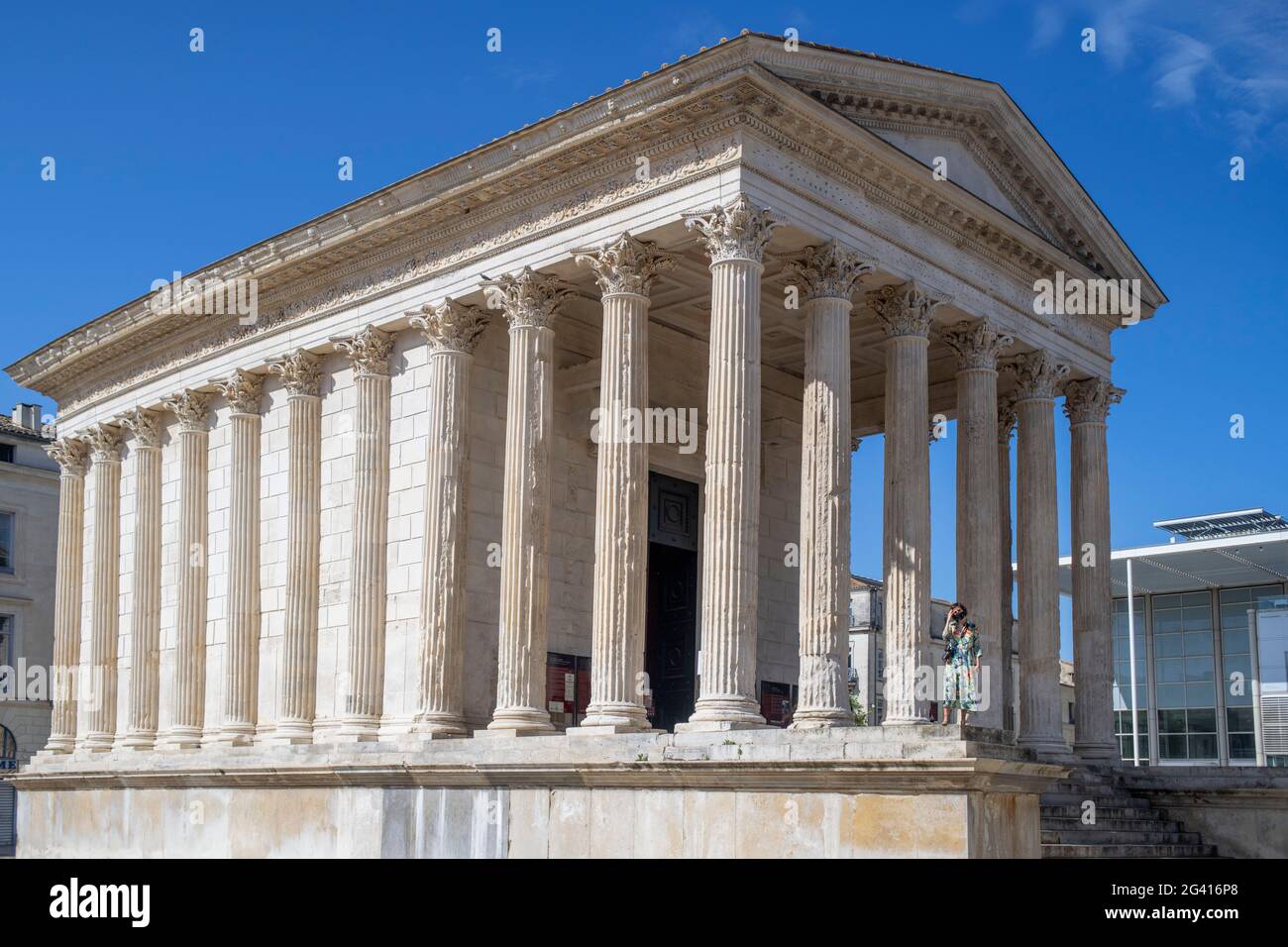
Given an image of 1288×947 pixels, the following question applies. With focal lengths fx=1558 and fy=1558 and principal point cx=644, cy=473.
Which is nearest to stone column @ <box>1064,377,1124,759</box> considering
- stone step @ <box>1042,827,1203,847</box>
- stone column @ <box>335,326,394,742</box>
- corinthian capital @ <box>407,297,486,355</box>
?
stone step @ <box>1042,827,1203,847</box>

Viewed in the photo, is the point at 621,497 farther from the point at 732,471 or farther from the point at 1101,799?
the point at 1101,799

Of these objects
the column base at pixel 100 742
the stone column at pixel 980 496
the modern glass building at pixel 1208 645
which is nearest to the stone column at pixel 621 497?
the stone column at pixel 980 496

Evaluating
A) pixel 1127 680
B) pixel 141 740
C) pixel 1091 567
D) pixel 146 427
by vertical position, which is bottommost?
pixel 141 740

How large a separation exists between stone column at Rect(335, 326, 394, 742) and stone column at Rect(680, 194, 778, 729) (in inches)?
288

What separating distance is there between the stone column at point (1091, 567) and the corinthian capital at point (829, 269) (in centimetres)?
830

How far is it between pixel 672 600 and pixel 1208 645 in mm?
26181

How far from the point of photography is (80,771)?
31109mm

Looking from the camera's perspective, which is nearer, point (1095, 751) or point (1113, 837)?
point (1113, 837)

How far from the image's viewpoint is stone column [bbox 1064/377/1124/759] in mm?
28859

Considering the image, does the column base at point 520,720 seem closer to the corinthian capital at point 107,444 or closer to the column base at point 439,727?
the column base at point 439,727

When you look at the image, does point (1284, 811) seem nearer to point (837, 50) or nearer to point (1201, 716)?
point (837, 50)

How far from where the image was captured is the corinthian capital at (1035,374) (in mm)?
28812

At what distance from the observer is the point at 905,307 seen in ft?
83.1

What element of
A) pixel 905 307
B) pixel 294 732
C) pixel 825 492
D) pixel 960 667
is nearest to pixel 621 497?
pixel 825 492
